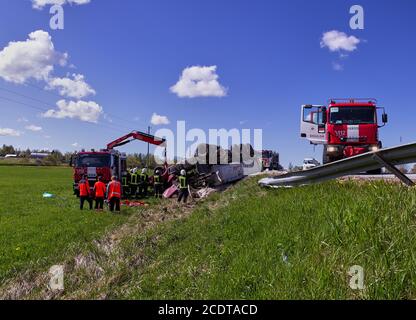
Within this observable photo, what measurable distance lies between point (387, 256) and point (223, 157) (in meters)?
22.7

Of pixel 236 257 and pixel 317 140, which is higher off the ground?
pixel 317 140

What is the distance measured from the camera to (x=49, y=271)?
24.8 feet

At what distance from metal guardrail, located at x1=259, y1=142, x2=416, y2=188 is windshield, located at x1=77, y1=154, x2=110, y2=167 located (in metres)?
14.5

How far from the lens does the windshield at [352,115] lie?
1666 centimetres

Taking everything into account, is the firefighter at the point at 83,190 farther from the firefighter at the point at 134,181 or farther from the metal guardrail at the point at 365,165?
the metal guardrail at the point at 365,165

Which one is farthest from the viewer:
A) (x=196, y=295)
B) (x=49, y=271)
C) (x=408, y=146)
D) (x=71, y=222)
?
(x=71, y=222)

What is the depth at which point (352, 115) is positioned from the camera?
662 inches

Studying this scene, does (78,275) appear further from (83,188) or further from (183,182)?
(183,182)

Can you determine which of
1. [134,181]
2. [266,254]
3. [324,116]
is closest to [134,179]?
[134,181]

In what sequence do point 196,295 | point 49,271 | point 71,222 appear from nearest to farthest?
point 196,295 < point 49,271 < point 71,222

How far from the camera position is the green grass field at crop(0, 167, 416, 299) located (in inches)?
151

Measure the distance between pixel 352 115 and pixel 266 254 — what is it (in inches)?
516
